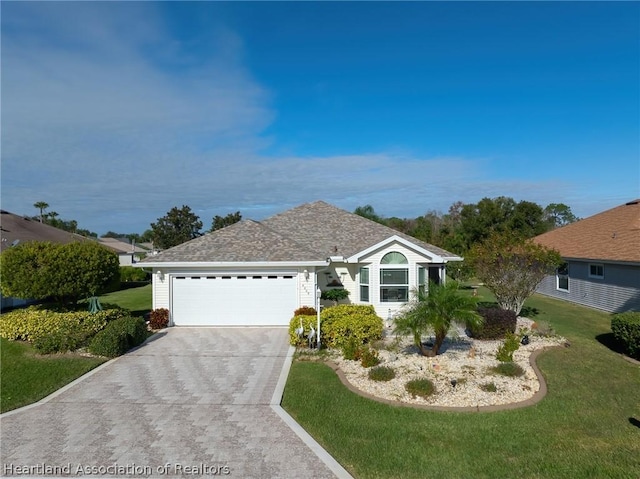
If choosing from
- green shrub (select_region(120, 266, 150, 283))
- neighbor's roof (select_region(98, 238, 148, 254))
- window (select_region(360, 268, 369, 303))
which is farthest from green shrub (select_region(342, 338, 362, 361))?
neighbor's roof (select_region(98, 238, 148, 254))

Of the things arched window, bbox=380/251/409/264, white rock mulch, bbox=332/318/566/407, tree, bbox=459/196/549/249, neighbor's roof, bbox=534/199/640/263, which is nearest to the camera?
white rock mulch, bbox=332/318/566/407

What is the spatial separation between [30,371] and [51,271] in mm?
4058

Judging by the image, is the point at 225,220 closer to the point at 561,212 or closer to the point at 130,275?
the point at 130,275

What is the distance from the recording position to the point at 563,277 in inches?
983

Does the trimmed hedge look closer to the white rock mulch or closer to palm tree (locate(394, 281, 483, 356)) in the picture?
the white rock mulch

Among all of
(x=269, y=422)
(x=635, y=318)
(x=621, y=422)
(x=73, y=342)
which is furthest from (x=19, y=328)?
(x=635, y=318)

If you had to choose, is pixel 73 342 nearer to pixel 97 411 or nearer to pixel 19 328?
pixel 19 328

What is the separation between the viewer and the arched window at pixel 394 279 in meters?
17.9

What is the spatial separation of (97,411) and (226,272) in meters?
8.79

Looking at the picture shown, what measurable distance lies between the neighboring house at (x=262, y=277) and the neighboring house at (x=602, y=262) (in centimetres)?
810

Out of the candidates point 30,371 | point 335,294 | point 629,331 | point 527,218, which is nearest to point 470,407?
point 629,331

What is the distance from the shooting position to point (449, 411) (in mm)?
8516

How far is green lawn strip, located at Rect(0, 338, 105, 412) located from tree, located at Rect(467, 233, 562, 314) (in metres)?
14.5

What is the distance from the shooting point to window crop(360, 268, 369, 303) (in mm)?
18297
